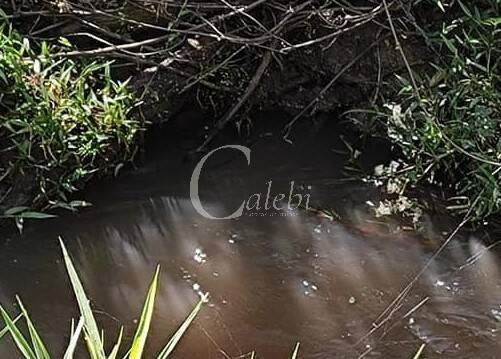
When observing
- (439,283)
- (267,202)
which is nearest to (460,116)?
(439,283)

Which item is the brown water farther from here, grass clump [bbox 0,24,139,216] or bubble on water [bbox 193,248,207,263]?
grass clump [bbox 0,24,139,216]

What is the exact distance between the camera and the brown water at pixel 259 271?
1.94 metres

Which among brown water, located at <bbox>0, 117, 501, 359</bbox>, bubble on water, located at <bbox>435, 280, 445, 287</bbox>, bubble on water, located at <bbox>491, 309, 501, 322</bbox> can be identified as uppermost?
brown water, located at <bbox>0, 117, 501, 359</bbox>

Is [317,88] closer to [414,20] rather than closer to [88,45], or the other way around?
[414,20]

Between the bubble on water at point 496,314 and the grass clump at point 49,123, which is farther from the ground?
the grass clump at point 49,123

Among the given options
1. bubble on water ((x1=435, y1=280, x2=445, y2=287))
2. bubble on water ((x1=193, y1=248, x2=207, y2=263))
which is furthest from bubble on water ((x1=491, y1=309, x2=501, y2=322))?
bubble on water ((x1=193, y1=248, x2=207, y2=263))

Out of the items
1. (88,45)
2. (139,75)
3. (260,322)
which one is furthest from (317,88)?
(260,322)

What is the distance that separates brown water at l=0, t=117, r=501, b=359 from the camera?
1940 mm

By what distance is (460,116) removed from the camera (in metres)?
2.29

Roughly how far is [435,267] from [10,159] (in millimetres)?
1273

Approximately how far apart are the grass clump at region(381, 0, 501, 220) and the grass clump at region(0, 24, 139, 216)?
2.90 ft

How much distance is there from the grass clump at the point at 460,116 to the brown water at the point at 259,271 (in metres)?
A: 0.17

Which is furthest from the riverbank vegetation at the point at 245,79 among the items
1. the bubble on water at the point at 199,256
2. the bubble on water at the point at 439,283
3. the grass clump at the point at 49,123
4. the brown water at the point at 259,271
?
the bubble on water at the point at 199,256

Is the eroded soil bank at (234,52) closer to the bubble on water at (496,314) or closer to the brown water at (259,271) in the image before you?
the brown water at (259,271)
